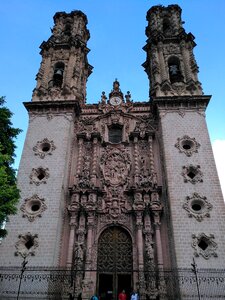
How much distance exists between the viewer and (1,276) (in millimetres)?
14953

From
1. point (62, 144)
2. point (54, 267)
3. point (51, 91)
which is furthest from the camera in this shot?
point (51, 91)

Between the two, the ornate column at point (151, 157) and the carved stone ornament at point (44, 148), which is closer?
the ornate column at point (151, 157)

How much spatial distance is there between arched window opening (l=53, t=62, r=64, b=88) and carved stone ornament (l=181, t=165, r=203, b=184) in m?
12.5

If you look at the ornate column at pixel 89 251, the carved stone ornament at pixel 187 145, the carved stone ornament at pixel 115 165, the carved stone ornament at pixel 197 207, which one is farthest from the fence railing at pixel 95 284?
the carved stone ornament at pixel 187 145

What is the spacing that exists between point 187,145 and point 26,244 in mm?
11552

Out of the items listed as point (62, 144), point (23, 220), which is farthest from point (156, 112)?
point (23, 220)

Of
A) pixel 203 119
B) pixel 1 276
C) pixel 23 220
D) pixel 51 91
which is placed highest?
pixel 51 91

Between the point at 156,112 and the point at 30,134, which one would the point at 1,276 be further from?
the point at 156,112

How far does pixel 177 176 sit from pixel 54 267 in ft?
28.0

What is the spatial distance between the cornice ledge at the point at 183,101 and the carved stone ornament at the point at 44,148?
794 cm

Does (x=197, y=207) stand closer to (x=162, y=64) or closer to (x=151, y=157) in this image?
(x=151, y=157)

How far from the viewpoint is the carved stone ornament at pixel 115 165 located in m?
19.1

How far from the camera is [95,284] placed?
15742 mm

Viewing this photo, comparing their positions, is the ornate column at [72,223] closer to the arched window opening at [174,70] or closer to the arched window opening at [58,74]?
the arched window opening at [58,74]
